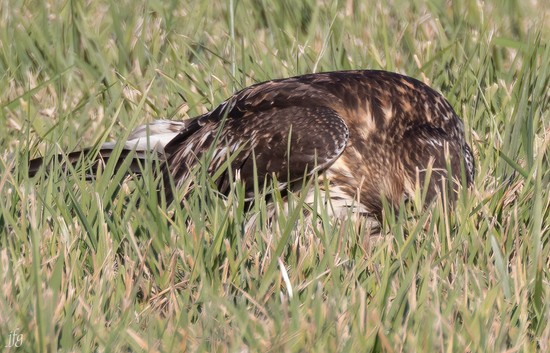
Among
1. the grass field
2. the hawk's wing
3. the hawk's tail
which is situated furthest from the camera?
the hawk's wing

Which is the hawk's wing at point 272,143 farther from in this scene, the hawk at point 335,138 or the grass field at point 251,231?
the grass field at point 251,231

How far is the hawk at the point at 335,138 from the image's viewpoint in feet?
15.5

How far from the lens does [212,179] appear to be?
14.4 ft

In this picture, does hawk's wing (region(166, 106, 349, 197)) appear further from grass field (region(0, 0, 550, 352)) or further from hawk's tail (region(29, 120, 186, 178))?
grass field (region(0, 0, 550, 352))

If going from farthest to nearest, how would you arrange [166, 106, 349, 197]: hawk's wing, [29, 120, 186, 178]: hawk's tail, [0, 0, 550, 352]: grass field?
[166, 106, 349, 197]: hawk's wing, [29, 120, 186, 178]: hawk's tail, [0, 0, 550, 352]: grass field

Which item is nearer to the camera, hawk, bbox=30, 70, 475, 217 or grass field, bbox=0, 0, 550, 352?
grass field, bbox=0, 0, 550, 352

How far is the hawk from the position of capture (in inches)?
186

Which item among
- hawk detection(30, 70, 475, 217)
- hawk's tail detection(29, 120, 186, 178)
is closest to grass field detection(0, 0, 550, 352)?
hawk's tail detection(29, 120, 186, 178)

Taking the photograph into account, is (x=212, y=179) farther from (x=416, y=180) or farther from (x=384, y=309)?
(x=384, y=309)

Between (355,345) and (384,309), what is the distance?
333 mm

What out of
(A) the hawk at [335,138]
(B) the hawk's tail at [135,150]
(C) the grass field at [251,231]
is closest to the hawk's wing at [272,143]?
(A) the hawk at [335,138]

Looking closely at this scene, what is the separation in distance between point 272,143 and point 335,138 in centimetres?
29

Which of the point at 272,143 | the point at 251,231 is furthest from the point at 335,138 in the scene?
the point at 251,231

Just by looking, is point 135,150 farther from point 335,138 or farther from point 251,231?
point 335,138
